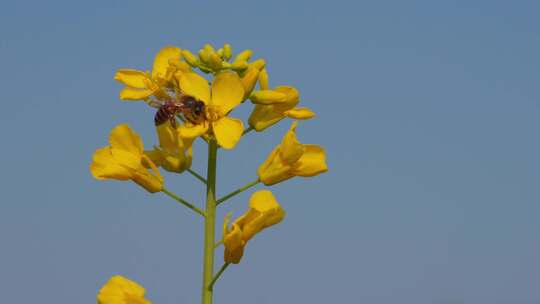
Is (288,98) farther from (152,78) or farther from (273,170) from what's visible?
(152,78)

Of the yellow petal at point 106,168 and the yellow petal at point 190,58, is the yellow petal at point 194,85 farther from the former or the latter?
the yellow petal at point 106,168

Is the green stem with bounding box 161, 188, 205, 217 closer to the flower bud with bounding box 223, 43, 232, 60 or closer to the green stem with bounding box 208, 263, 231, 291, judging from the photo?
the green stem with bounding box 208, 263, 231, 291

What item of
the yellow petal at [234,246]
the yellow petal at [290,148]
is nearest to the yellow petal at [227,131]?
the yellow petal at [290,148]

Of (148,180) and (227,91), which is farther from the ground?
(227,91)

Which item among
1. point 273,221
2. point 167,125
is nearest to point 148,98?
point 167,125

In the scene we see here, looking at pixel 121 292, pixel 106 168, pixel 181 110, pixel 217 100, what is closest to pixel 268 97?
pixel 217 100

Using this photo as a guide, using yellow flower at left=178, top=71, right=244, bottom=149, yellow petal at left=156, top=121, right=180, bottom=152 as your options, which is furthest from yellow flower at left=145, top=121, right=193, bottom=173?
yellow flower at left=178, top=71, right=244, bottom=149
